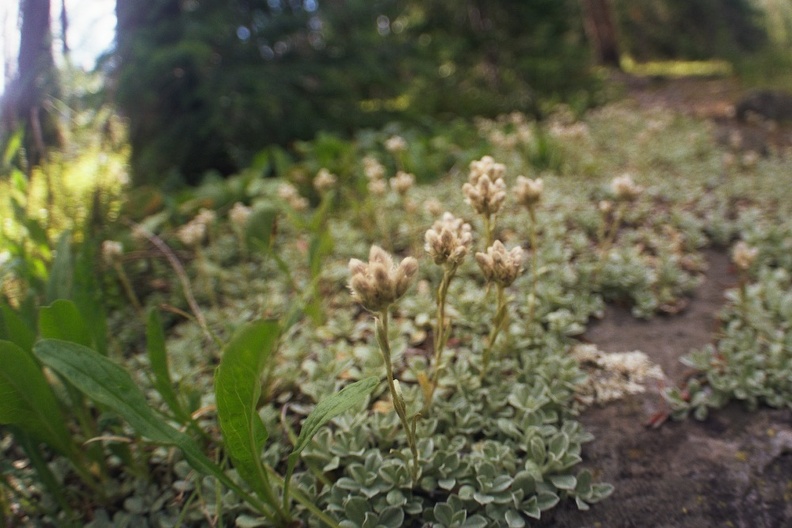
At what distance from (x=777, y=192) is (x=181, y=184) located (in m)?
4.20

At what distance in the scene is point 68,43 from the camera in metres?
3.00

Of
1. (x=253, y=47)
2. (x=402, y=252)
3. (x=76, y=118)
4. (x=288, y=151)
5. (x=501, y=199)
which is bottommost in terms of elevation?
(x=402, y=252)

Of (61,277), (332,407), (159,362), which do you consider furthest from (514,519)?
(61,277)

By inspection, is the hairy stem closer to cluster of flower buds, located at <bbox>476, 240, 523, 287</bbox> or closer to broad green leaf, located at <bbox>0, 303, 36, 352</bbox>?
cluster of flower buds, located at <bbox>476, 240, 523, 287</bbox>

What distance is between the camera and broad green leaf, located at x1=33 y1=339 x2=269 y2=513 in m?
0.94

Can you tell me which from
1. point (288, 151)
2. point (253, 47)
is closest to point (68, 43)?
point (253, 47)

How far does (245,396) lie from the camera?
3.01 feet

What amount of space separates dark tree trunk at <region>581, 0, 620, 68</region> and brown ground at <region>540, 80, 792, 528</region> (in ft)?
48.5

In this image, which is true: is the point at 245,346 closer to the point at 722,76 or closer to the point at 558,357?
the point at 558,357

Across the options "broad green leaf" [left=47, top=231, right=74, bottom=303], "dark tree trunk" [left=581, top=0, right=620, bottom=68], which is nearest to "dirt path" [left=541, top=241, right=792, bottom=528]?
"broad green leaf" [left=47, top=231, right=74, bottom=303]

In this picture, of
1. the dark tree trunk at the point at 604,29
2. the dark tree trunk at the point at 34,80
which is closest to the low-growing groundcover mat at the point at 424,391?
the dark tree trunk at the point at 34,80

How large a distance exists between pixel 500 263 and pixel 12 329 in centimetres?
114

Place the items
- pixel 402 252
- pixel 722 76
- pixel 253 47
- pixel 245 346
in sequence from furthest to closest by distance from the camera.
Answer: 1. pixel 722 76
2. pixel 253 47
3. pixel 402 252
4. pixel 245 346

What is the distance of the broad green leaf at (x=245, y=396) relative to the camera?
0.82 meters
